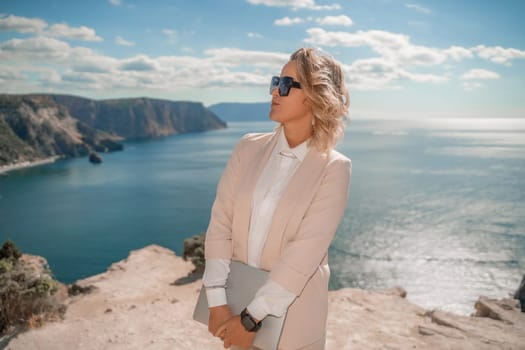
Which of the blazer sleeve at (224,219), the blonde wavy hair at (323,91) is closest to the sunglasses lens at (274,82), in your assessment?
the blonde wavy hair at (323,91)

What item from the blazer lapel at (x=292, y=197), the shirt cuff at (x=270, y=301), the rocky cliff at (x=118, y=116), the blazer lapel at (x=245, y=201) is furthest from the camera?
the rocky cliff at (x=118, y=116)

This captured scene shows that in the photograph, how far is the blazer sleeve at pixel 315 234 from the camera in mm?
1863

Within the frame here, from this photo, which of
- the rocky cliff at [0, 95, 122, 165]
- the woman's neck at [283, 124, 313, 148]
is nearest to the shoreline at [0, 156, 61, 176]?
the rocky cliff at [0, 95, 122, 165]

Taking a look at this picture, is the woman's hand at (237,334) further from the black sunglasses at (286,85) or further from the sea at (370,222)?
the sea at (370,222)

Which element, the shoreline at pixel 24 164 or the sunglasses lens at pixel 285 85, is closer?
the sunglasses lens at pixel 285 85

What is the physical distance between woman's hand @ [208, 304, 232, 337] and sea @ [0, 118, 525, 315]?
9.38m

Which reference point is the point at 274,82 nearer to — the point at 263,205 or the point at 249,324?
the point at 263,205

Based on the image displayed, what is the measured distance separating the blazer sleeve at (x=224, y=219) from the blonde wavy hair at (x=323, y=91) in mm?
471

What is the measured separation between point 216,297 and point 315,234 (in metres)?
0.57

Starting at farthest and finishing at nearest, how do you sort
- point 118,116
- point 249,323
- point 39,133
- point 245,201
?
point 118,116 < point 39,133 < point 245,201 < point 249,323

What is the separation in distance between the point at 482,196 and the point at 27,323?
52.4 m

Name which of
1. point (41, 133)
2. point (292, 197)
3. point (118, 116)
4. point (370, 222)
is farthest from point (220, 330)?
point (118, 116)

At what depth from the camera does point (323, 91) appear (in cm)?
198

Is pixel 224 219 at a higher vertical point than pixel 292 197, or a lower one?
lower
